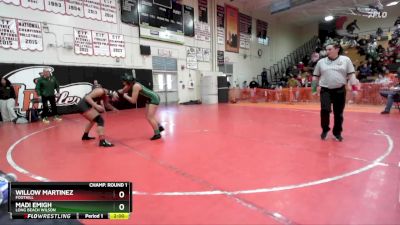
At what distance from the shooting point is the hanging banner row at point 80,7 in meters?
9.77

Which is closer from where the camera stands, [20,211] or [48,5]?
[20,211]

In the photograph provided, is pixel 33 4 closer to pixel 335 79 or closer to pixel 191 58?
pixel 191 58

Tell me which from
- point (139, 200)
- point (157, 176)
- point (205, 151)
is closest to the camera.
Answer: point (139, 200)

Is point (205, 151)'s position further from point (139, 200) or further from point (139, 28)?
point (139, 28)

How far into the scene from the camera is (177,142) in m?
4.80

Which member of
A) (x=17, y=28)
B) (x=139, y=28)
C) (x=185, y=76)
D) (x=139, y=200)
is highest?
(x=139, y=28)

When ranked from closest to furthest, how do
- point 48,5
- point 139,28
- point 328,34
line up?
point 48,5
point 139,28
point 328,34

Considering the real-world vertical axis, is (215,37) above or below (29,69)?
above

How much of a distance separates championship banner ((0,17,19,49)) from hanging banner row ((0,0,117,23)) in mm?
685

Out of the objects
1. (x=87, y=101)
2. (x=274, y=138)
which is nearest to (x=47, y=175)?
(x=87, y=101)

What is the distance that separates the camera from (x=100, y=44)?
11.8 metres

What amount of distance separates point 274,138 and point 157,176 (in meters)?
2.74
